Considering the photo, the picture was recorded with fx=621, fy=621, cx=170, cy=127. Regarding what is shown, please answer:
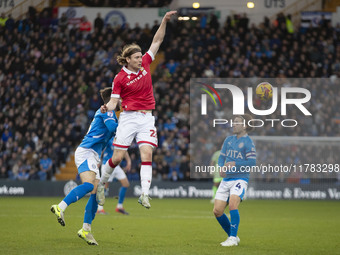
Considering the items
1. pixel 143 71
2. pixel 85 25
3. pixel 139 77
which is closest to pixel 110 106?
pixel 139 77

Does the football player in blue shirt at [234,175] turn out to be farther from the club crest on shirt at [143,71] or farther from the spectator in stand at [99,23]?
the spectator in stand at [99,23]

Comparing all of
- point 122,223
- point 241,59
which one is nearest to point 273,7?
point 241,59

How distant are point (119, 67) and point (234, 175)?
20.0 meters

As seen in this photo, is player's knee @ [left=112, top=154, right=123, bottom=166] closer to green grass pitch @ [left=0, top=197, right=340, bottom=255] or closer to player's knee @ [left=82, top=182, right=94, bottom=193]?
player's knee @ [left=82, top=182, right=94, bottom=193]

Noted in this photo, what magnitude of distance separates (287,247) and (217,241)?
1.39 metres

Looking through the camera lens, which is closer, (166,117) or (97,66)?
(166,117)

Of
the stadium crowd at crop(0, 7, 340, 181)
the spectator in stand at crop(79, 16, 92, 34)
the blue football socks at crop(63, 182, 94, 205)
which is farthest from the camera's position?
the spectator in stand at crop(79, 16, 92, 34)

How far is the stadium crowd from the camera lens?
26719 millimetres

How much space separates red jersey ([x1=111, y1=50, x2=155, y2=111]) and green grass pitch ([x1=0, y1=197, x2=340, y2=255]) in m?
2.26

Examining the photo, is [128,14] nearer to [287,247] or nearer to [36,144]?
[36,144]

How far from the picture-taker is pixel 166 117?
1090 inches

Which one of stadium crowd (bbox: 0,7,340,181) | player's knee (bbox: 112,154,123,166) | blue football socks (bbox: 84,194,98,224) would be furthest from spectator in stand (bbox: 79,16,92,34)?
player's knee (bbox: 112,154,123,166)

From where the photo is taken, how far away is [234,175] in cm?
1073

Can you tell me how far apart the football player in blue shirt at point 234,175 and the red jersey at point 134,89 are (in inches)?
73.0
